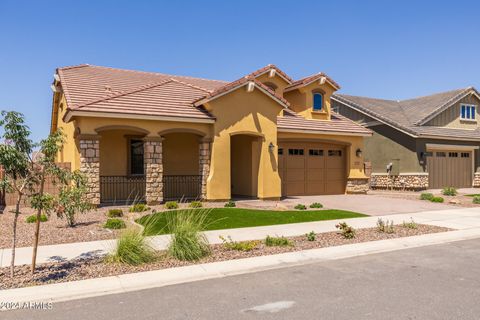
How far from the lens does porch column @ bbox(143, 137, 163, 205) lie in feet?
54.1

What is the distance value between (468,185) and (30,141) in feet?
96.6

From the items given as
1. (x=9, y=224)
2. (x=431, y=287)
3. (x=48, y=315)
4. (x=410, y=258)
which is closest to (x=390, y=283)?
(x=431, y=287)

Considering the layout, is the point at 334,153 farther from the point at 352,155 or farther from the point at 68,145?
the point at 68,145

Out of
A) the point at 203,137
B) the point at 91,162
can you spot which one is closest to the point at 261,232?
the point at 203,137

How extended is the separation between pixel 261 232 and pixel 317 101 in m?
13.8

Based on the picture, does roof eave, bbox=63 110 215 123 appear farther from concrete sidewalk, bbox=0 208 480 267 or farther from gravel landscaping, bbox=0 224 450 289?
gravel landscaping, bbox=0 224 450 289

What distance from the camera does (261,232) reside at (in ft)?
36.6

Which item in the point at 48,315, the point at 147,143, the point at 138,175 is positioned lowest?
the point at 48,315

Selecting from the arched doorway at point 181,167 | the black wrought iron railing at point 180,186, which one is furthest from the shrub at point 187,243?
the black wrought iron railing at point 180,186

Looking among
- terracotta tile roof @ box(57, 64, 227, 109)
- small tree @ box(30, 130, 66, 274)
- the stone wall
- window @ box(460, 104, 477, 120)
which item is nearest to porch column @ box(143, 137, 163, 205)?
terracotta tile roof @ box(57, 64, 227, 109)

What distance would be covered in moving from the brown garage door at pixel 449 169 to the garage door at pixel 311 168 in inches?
299

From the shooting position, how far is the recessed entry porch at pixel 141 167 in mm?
17609

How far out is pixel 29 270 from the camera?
732cm

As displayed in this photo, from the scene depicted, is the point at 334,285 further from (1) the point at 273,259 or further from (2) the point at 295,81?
(2) the point at 295,81
